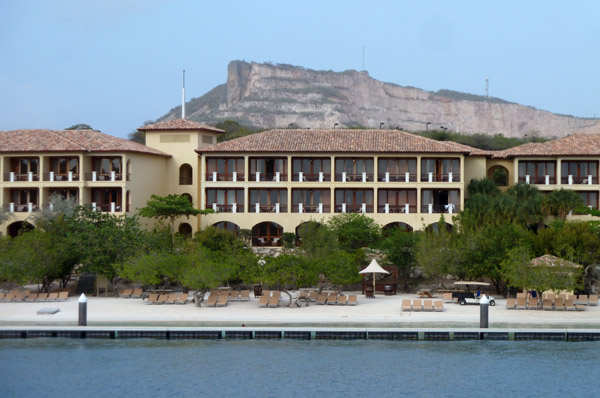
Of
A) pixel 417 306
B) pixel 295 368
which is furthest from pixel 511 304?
pixel 295 368

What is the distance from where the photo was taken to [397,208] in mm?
61344

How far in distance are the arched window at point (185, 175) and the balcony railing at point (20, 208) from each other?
10.0 metres

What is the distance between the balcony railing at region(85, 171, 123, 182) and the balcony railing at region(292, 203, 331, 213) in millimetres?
11204

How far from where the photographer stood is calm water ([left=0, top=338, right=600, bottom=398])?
2981 cm

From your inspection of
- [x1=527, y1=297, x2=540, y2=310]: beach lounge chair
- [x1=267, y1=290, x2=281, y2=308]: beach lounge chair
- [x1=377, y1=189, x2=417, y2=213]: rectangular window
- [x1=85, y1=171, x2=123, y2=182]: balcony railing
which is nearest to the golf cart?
[x1=527, y1=297, x2=540, y2=310]: beach lounge chair

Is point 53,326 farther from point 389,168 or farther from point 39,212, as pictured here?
point 389,168

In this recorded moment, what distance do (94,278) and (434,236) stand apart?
18.0 metres

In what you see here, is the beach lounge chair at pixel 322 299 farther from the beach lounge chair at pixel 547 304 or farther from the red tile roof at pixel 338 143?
the red tile roof at pixel 338 143

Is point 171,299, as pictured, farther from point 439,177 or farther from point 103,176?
point 439,177

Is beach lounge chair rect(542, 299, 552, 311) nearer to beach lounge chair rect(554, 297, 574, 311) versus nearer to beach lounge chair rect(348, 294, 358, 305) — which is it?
beach lounge chair rect(554, 297, 574, 311)

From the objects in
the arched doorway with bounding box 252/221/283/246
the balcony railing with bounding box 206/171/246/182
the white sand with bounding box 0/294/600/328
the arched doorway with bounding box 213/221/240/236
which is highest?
the balcony railing with bounding box 206/171/246/182

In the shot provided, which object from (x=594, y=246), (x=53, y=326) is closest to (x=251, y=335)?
(x=53, y=326)

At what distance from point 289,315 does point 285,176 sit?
2181cm

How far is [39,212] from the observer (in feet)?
191
